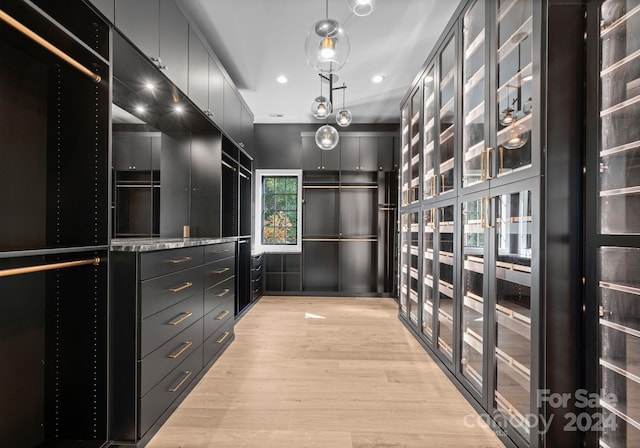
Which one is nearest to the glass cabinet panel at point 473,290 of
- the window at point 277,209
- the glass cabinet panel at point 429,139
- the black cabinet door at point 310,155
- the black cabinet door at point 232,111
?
the glass cabinet panel at point 429,139

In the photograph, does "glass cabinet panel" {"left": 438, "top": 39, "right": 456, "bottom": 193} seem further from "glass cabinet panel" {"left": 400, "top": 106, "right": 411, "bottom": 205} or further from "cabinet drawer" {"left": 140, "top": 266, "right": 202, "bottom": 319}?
"cabinet drawer" {"left": 140, "top": 266, "right": 202, "bottom": 319}

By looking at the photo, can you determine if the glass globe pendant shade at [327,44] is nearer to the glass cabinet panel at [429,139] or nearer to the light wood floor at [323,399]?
the glass cabinet panel at [429,139]

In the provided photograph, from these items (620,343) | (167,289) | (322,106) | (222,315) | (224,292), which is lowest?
(222,315)

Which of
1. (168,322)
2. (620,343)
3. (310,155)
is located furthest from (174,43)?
(310,155)

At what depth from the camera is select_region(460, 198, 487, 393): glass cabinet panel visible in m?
2.04

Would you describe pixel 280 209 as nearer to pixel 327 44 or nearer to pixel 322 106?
pixel 322 106

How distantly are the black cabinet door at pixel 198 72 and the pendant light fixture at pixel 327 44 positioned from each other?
123 cm

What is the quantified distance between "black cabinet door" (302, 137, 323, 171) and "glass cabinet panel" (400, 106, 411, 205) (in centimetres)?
163

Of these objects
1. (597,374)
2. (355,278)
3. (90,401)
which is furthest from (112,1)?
(355,278)

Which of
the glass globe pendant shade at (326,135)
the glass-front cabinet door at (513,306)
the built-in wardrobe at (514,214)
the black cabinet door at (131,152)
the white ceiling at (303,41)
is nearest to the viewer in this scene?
the built-in wardrobe at (514,214)

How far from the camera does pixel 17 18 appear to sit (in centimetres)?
128

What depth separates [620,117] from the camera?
4.47 ft

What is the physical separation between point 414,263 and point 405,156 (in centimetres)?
143

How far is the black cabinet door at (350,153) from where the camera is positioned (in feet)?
17.7
